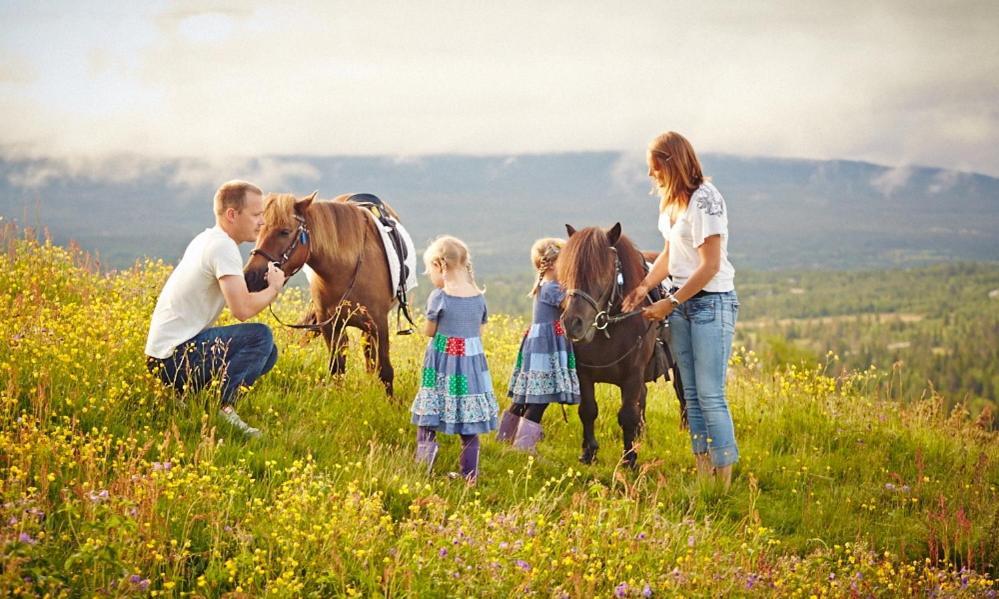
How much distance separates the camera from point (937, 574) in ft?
16.1

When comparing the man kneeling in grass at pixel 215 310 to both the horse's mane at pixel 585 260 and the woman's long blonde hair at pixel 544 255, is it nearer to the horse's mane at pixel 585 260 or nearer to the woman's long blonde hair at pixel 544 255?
the horse's mane at pixel 585 260

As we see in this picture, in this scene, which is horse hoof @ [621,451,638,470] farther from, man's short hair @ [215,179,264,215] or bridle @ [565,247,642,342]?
man's short hair @ [215,179,264,215]

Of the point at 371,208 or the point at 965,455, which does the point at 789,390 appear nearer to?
the point at 965,455

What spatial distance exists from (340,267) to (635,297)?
2.79 metres

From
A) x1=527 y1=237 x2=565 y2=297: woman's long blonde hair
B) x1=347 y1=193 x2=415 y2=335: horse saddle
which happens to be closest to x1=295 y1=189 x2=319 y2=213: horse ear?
x1=347 y1=193 x2=415 y2=335: horse saddle

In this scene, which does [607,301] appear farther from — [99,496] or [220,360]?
[99,496]

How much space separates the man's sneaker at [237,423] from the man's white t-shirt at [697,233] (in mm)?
3285

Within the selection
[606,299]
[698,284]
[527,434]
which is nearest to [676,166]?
[698,284]

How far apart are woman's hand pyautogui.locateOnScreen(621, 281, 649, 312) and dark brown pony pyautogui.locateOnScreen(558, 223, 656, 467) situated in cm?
13

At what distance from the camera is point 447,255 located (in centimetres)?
589

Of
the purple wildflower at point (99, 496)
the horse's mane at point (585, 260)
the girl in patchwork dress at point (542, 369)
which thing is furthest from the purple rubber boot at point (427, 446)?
the purple wildflower at point (99, 496)

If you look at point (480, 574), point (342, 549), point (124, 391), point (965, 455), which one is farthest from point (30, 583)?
point (965, 455)

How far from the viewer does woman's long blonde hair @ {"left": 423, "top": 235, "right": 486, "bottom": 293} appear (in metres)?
5.89

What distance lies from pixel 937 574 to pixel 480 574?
117 inches
